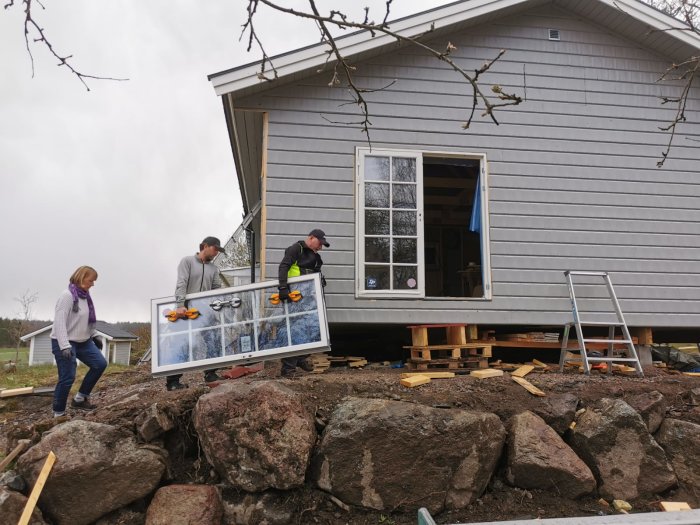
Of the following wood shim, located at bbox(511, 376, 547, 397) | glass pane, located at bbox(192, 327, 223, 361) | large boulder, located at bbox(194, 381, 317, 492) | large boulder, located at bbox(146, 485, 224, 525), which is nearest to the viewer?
large boulder, located at bbox(146, 485, 224, 525)

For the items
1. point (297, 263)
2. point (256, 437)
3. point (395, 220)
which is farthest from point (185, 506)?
point (395, 220)

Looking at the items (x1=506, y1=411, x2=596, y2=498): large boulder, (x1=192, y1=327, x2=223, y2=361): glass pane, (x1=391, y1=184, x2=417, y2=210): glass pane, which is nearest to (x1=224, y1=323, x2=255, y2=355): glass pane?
(x1=192, y1=327, x2=223, y2=361): glass pane

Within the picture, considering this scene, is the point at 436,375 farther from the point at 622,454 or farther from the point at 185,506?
the point at 185,506

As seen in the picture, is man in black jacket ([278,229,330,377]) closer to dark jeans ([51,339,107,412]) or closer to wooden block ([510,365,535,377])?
dark jeans ([51,339,107,412])

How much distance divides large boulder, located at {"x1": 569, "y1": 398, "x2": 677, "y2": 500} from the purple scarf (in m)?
4.59

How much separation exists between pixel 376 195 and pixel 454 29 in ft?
8.33

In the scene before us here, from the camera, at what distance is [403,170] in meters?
6.39

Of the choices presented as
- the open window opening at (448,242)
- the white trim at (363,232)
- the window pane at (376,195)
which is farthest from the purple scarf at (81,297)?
the open window opening at (448,242)

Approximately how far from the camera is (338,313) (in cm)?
595

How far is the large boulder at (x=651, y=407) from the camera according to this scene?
14.8ft

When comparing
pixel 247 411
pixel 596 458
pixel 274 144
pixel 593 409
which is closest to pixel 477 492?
pixel 596 458

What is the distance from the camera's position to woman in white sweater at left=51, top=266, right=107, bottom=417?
461cm

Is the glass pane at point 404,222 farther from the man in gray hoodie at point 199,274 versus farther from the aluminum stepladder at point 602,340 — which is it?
the man in gray hoodie at point 199,274

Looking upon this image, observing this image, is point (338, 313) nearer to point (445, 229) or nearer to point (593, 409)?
point (593, 409)
